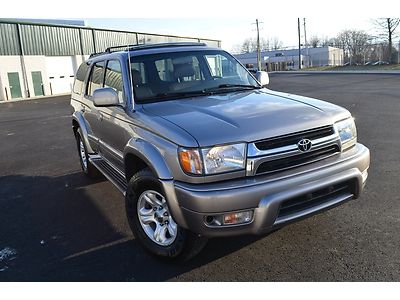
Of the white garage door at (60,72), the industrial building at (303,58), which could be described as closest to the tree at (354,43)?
the industrial building at (303,58)

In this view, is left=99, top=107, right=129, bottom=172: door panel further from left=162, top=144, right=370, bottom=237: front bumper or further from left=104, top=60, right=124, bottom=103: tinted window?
left=162, top=144, right=370, bottom=237: front bumper

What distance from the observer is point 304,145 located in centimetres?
308

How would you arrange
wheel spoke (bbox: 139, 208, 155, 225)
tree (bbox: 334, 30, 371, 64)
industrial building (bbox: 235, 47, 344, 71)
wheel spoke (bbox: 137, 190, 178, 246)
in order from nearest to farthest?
1. wheel spoke (bbox: 137, 190, 178, 246)
2. wheel spoke (bbox: 139, 208, 155, 225)
3. tree (bbox: 334, 30, 371, 64)
4. industrial building (bbox: 235, 47, 344, 71)

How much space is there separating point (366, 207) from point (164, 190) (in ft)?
8.39

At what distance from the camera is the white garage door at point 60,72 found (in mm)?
33625

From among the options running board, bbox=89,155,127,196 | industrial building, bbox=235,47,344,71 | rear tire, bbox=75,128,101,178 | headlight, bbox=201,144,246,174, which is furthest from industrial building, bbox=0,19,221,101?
industrial building, bbox=235,47,344,71

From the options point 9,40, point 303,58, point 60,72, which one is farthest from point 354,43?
point 9,40

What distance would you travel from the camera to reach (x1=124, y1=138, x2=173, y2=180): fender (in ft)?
10.1

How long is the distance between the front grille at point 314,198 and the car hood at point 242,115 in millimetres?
543

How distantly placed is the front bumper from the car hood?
0.34 m

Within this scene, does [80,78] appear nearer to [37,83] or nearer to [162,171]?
[162,171]

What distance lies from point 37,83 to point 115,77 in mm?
30856

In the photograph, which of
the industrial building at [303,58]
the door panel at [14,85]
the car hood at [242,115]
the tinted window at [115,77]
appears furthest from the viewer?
the industrial building at [303,58]

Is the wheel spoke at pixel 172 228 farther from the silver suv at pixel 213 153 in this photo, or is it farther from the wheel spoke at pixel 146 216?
the wheel spoke at pixel 146 216
